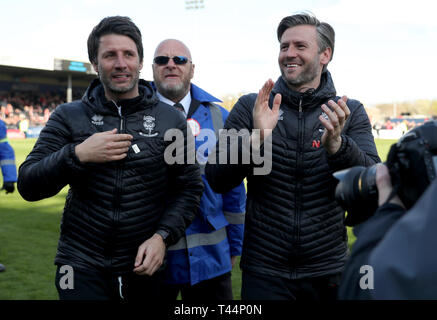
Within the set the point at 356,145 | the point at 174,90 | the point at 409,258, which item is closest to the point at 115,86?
the point at 174,90

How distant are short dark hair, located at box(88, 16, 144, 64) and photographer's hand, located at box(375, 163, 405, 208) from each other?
5.13 ft

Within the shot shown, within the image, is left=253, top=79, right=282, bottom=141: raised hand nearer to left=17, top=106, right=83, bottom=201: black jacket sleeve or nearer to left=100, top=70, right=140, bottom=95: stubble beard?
left=100, top=70, right=140, bottom=95: stubble beard

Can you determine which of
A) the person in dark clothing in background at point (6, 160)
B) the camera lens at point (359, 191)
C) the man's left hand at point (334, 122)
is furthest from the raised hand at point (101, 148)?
the person in dark clothing in background at point (6, 160)

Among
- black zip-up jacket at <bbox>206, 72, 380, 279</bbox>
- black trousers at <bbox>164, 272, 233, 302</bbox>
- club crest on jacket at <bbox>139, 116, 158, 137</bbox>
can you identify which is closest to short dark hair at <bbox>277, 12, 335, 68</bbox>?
black zip-up jacket at <bbox>206, 72, 380, 279</bbox>

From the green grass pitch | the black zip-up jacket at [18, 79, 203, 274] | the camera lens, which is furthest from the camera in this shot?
the green grass pitch

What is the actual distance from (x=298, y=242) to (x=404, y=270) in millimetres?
1360

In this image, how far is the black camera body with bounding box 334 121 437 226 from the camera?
1.03 meters

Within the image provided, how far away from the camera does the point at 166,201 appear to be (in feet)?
7.75

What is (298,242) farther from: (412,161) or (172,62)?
(172,62)

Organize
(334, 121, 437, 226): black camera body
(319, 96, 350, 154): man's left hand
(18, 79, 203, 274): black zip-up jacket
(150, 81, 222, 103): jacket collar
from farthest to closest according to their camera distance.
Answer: (150, 81, 222, 103): jacket collar, (18, 79, 203, 274): black zip-up jacket, (319, 96, 350, 154): man's left hand, (334, 121, 437, 226): black camera body

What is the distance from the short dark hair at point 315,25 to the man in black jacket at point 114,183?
797 millimetres

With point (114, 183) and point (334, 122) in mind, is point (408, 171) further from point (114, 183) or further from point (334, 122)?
point (114, 183)

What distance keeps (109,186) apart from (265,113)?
825mm
